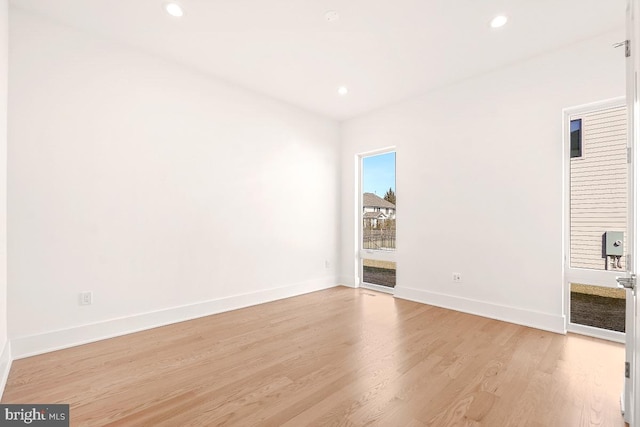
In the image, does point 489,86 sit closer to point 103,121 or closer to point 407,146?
point 407,146

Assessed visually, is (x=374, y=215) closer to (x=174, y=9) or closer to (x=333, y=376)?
(x=333, y=376)

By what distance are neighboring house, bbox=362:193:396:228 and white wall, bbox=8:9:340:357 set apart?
1.41m

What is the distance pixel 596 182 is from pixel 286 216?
148 inches

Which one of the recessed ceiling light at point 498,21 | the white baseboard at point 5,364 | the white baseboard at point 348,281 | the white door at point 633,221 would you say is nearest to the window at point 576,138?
the recessed ceiling light at point 498,21

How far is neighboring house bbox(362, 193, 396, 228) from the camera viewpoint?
4.83 metres

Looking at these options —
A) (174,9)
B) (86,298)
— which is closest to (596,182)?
(174,9)

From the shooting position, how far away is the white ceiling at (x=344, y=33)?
8.32ft

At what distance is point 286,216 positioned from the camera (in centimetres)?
459

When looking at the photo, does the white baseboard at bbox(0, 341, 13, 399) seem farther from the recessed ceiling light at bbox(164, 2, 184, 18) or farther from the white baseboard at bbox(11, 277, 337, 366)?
the recessed ceiling light at bbox(164, 2, 184, 18)

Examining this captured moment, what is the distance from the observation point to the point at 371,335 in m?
3.02

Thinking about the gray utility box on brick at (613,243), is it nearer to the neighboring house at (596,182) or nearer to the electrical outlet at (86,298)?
the neighboring house at (596,182)

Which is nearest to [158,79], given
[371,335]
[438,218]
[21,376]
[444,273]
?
[21,376]

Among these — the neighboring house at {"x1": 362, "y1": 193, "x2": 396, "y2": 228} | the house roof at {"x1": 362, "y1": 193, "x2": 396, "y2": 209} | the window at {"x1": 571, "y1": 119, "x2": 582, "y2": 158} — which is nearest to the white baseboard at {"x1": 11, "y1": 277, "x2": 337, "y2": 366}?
the neighboring house at {"x1": 362, "y1": 193, "x2": 396, "y2": 228}

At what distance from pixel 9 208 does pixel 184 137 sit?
1.69 metres
